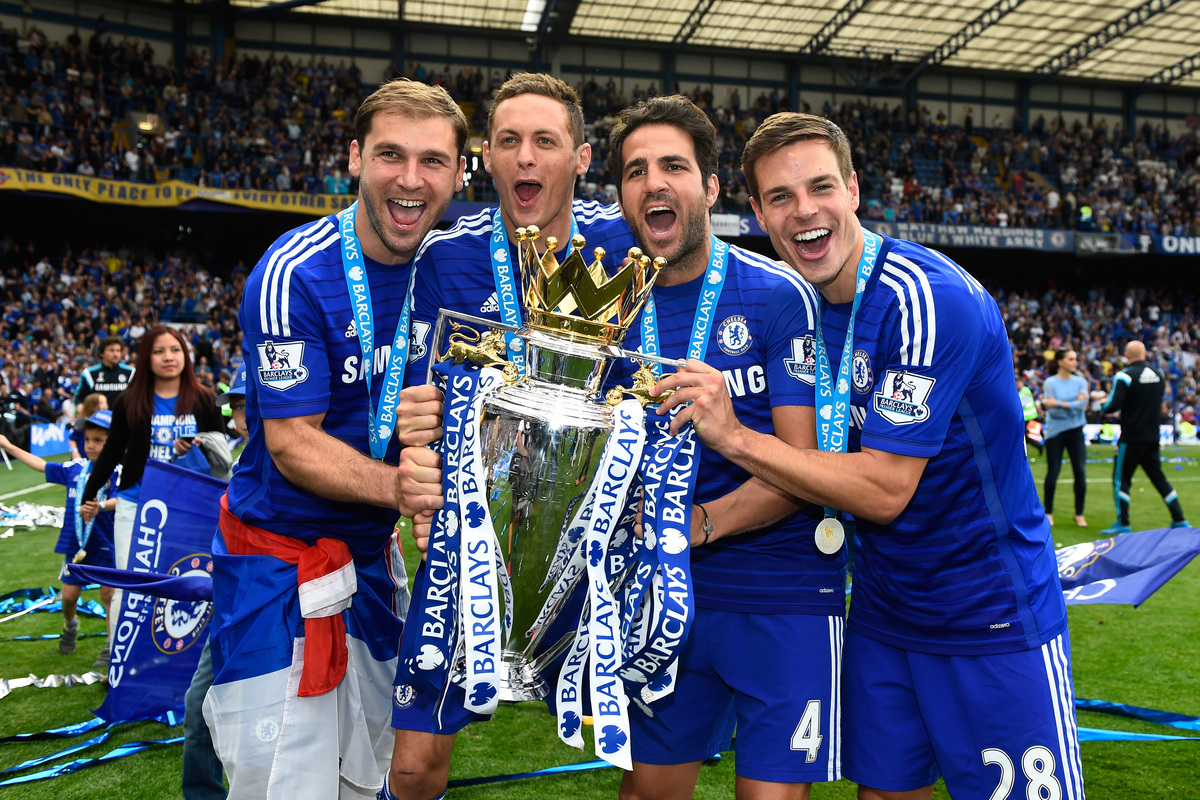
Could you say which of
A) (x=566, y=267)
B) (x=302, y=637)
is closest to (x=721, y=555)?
(x=566, y=267)

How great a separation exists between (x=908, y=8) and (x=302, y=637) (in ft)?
99.7

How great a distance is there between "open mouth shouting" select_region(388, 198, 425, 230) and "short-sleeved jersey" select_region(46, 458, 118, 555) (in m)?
3.94

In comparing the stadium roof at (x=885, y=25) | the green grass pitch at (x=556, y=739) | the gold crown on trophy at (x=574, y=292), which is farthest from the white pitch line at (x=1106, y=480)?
the stadium roof at (x=885, y=25)

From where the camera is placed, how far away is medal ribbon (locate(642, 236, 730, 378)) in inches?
101

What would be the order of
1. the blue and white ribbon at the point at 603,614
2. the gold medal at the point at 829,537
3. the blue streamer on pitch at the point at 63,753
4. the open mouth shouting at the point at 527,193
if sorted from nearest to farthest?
the blue and white ribbon at the point at 603,614 → the gold medal at the point at 829,537 → the open mouth shouting at the point at 527,193 → the blue streamer on pitch at the point at 63,753

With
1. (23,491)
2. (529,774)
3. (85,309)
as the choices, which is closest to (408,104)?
(529,774)

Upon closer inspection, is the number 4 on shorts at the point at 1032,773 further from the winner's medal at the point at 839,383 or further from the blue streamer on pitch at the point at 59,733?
the blue streamer on pitch at the point at 59,733

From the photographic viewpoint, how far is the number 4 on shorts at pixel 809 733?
2410mm

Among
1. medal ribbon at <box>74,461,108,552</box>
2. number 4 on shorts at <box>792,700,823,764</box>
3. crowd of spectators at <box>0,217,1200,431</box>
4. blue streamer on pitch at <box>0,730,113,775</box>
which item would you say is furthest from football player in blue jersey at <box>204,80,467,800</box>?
crowd of spectators at <box>0,217,1200,431</box>

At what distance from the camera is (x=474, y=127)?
27.3 m

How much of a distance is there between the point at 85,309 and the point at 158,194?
12.3 feet

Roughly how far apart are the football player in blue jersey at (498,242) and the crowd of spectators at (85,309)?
16.5 metres

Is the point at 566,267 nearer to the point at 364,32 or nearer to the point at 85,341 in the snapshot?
the point at 85,341

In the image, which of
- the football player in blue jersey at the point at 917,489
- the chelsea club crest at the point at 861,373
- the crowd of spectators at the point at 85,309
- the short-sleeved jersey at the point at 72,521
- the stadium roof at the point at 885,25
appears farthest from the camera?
the stadium roof at the point at 885,25
